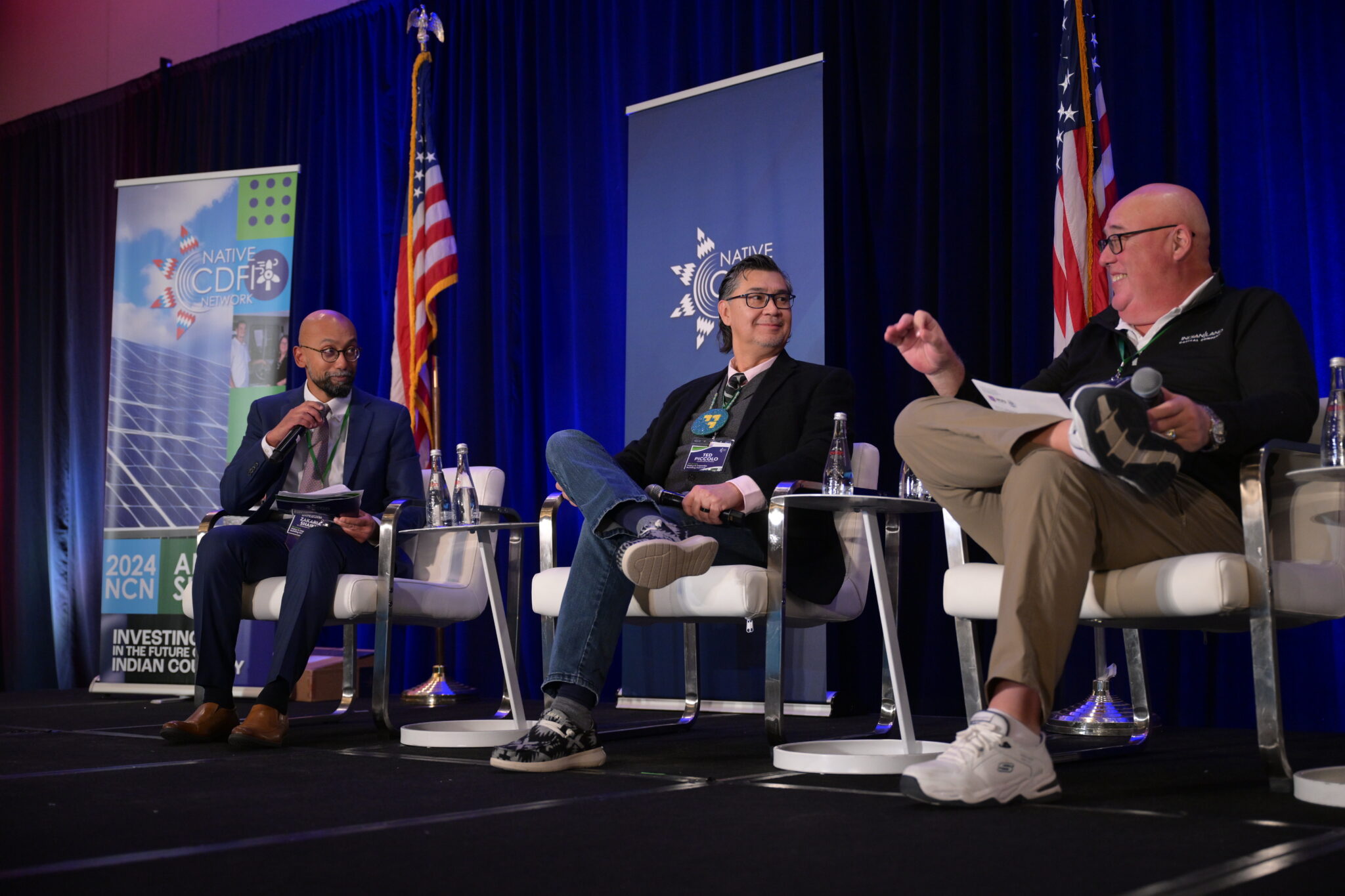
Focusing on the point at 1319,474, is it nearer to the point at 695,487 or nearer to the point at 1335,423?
the point at 1335,423

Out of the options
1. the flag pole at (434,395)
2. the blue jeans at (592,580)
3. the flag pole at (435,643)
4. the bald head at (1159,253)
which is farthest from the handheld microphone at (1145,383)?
the flag pole at (434,395)

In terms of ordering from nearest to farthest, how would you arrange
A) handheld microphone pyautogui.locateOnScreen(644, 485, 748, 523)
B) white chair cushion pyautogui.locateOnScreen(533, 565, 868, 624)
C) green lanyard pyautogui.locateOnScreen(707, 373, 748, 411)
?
white chair cushion pyautogui.locateOnScreen(533, 565, 868, 624) → handheld microphone pyautogui.locateOnScreen(644, 485, 748, 523) → green lanyard pyautogui.locateOnScreen(707, 373, 748, 411)

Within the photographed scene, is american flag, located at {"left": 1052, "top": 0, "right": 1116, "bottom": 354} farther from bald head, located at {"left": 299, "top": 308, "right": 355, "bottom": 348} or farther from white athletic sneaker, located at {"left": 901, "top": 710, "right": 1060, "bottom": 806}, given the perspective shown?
bald head, located at {"left": 299, "top": 308, "right": 355, "bottom": 348}

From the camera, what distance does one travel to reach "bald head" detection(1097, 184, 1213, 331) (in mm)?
2416

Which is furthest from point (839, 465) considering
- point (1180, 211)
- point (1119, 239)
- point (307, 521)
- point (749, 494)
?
point (307, 521)

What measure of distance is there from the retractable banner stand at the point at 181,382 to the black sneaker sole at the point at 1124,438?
370 centimetres

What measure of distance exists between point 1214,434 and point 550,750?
1.26m

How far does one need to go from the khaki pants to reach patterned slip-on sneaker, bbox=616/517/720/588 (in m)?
0.45

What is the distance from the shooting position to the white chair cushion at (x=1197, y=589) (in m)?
1.94

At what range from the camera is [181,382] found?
16.3 ft

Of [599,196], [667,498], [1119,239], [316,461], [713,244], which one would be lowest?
[667,498]

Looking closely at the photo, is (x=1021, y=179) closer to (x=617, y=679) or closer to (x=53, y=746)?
(x=617, y=679)

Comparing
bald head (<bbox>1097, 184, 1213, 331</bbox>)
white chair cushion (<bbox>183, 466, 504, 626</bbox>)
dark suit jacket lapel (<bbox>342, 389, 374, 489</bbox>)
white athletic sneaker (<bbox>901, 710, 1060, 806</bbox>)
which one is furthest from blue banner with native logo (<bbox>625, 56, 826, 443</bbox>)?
white athletic sneaker (<bbox>901, 710, 1060, 806</bbox>)

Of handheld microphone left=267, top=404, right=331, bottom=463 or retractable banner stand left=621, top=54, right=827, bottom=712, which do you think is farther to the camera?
retractable banner stand left=621, top=54, right=827, bottom=712
